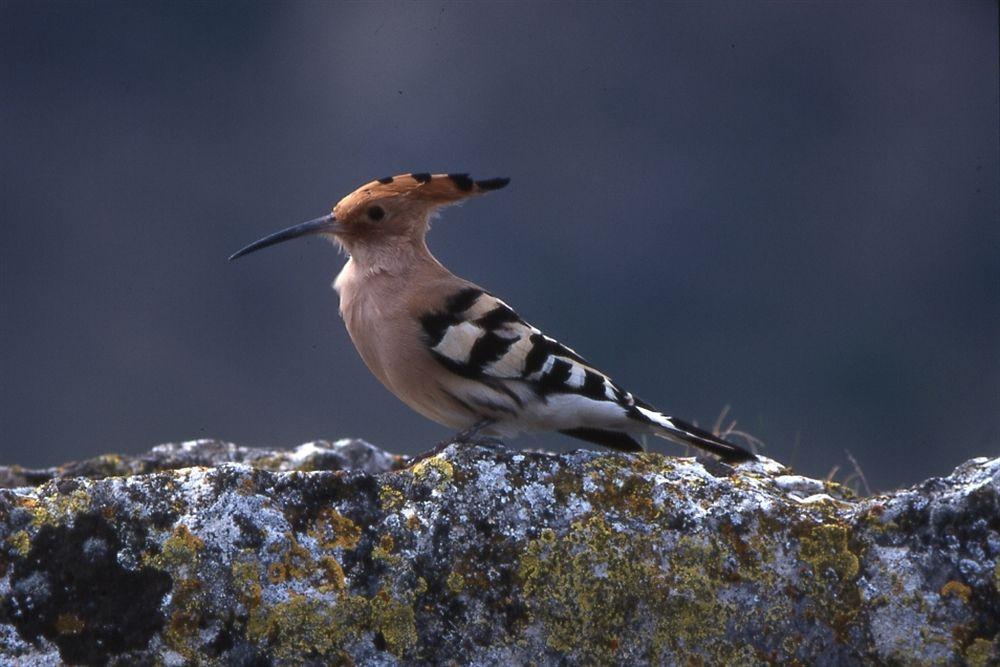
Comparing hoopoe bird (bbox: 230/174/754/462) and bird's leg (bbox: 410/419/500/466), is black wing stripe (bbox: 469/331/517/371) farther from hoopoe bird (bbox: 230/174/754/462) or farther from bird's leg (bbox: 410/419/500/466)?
bird's leg (bbox: 410/419/500/466)

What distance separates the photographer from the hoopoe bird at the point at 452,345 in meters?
1.96

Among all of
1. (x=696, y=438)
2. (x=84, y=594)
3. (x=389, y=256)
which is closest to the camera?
(x=84, y=594)

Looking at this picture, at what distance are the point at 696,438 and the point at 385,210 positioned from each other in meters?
0.83

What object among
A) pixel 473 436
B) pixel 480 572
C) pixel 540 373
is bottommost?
pixel 480 572

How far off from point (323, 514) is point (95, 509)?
0.29 m

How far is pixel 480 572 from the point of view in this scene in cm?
135

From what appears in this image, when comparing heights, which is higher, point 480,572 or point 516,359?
point 516,359

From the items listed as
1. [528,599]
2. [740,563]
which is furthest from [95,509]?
[740,563]

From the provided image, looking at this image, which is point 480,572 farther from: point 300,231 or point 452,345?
point 300,231

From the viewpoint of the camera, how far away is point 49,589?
1.28 meters

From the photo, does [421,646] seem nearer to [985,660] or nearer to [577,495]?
[577,495]

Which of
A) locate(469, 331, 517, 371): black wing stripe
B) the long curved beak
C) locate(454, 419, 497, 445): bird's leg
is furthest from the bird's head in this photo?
locate(454, 419, 497, 445): bird's leg

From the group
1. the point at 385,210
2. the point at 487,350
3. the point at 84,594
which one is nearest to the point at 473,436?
the point at 487,350

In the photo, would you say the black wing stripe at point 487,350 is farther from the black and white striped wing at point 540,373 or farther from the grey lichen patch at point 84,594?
the grey lichen patch at point 84,594
